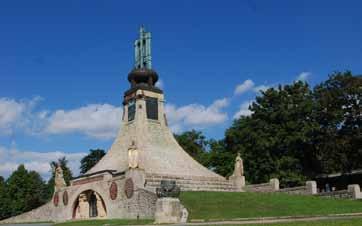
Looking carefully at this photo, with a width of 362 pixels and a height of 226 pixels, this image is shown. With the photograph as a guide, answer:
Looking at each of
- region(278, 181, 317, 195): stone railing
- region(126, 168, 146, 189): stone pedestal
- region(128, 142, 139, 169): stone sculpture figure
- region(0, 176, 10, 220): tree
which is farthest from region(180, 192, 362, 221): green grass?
region(0, 176, 10, 220): tree

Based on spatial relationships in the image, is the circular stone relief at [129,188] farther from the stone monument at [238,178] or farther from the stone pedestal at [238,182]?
the stone monument at [238,178]

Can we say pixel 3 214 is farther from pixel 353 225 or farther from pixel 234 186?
pixel 353 225

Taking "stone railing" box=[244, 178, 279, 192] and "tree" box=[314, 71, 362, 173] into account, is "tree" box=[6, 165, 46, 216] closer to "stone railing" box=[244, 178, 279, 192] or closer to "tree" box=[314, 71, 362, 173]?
"stone railing" box=[244, 178, 279, 192]

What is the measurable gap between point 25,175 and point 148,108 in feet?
76.9

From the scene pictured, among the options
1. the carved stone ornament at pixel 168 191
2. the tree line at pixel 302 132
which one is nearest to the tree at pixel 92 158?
the tree line at pixel 302 132

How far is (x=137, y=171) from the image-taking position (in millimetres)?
32312

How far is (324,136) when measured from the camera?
4203 centimetres

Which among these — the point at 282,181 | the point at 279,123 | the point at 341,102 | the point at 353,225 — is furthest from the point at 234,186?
the point at 353,225

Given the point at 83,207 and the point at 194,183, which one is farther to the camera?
the point at 83,207

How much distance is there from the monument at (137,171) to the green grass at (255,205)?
Result: 334cm

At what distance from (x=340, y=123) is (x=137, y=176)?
61.1 feet

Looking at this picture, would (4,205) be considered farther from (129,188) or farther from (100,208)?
(129,188)

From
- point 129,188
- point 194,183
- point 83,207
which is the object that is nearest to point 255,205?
point 129,188

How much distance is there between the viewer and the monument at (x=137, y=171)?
32562mm
